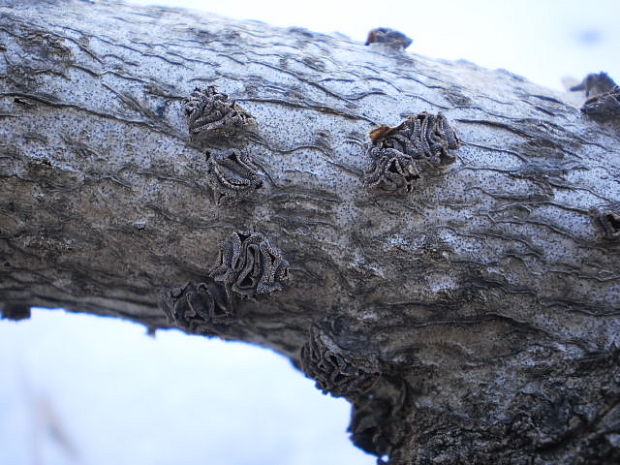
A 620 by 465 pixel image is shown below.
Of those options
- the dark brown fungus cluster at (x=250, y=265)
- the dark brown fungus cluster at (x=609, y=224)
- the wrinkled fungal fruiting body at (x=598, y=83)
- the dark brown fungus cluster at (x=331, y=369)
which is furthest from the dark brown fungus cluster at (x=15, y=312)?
the wrinkled fungal fruiting body at (x=598, y=83)

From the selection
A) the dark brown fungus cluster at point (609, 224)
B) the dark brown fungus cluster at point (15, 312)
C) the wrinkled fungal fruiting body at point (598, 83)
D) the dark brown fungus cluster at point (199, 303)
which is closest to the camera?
the dark brown fungus cluster at point (609, 224)

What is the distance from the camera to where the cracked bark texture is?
1.36 metres

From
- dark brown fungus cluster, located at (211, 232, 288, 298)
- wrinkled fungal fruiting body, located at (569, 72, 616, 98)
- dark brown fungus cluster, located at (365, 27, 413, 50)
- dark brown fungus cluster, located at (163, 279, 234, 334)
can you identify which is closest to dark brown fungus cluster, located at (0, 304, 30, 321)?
dark brown fungus cluster, located at (163, 279, 234, 334)

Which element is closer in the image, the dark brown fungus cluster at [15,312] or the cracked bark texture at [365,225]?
the cracked bark texture at [365,225]

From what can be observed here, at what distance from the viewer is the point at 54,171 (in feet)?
4.65

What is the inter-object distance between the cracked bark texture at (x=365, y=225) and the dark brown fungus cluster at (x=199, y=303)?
0.03m

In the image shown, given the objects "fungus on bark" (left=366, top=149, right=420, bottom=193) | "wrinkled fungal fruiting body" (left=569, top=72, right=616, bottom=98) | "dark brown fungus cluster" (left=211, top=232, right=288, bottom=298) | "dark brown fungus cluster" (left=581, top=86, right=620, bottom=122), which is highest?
"wrinkled fungal fruiting body" (left=569, top=72, right=616, bottom=98)

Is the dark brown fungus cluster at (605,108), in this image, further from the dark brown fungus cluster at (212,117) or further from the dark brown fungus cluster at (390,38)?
the dark brown fungus cluster at (212,117)

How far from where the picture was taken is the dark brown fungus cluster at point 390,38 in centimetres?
185

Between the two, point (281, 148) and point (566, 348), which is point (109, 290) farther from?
point (566, 348)

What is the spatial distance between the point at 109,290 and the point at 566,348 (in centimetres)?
109

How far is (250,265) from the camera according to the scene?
1.39 metres

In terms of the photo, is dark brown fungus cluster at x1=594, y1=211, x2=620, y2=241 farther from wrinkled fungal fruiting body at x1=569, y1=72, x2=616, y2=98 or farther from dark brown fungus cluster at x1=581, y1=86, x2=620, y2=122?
wrinkled fungal fruiting body at x1=569, y1=72, x2=616, y2=98

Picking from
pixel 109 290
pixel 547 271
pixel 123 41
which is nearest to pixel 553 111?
pixel 547 271
